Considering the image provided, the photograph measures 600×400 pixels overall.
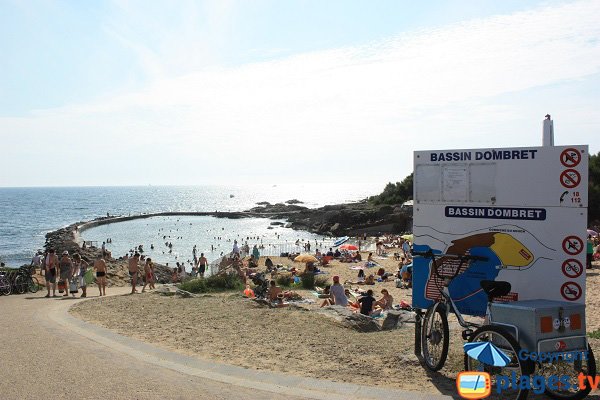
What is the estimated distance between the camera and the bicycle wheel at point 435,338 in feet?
19.1

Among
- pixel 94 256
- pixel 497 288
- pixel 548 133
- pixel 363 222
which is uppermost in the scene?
pixel 548 133

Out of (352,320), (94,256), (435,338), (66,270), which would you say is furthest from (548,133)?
(94,256)

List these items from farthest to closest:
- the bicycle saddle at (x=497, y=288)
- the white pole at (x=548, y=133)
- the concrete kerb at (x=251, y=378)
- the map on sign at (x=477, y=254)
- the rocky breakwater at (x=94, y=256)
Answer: the rocky breakwater at (x=94, y=256) < the white pole at (x=548, y=133) < the map on sign at (x=477, y=254) < the concrete kerb at (x=251, y=378) < the bicycle saddle at (x=497, y=288)

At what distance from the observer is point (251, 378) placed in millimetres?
6145

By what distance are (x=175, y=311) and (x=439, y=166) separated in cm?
664

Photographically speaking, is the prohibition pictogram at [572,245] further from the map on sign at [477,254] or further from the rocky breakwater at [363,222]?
the rocky breakwater at [363,222]

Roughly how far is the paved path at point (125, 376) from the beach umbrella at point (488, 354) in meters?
0.74

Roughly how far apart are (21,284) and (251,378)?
12898mm

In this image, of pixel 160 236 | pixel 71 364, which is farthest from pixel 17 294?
pixel 160 236

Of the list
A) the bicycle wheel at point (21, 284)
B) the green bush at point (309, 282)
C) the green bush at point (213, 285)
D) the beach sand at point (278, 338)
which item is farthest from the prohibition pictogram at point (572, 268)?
the bicycle wheel at point (21, 284)

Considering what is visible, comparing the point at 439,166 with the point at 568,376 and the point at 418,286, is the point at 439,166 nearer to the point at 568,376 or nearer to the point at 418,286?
the point at 418,286

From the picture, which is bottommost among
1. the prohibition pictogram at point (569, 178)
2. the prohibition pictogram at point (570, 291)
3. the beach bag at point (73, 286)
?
the beach bag at point (73, 286)

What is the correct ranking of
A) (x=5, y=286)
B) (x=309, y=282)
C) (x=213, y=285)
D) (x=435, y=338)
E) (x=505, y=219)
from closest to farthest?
(x=435, y=338)
(x=505, y=219)
(x=5, y=286)
(x=213, y=285)
(x=309, y=282)

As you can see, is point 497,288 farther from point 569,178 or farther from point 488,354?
point 569,178
